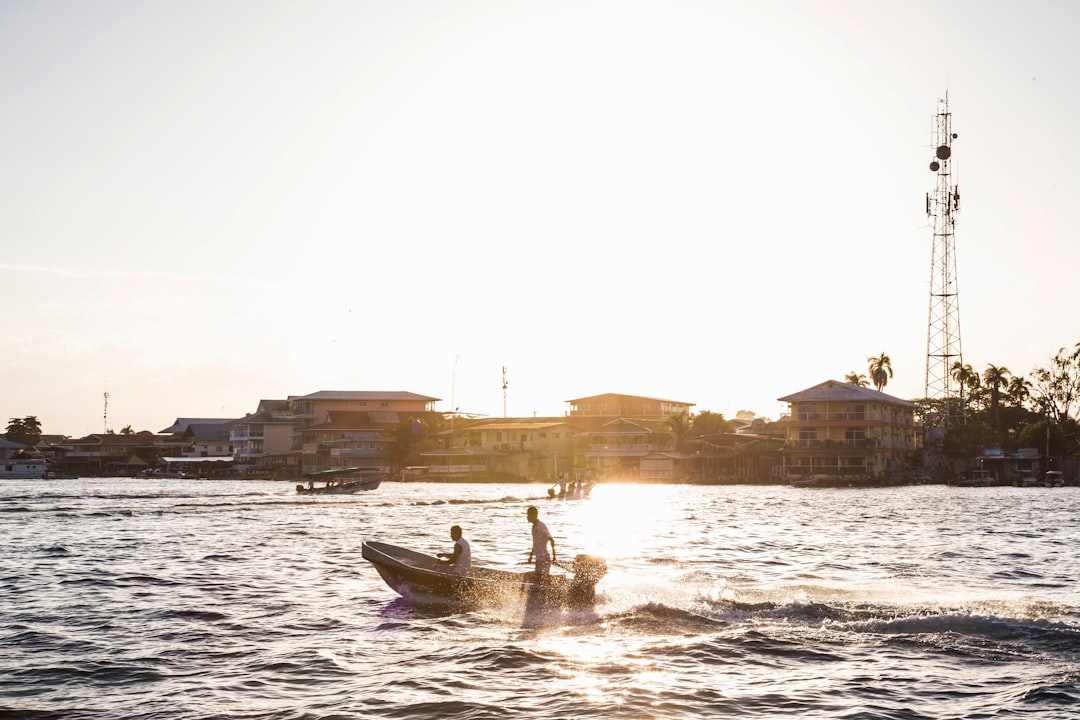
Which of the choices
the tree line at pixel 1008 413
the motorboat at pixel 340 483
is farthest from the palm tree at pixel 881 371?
the motorboat at pixel 340 483

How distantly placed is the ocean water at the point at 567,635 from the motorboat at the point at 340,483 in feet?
146

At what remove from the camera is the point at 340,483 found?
89.1 m

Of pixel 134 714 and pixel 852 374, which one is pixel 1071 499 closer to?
pixel 852 374

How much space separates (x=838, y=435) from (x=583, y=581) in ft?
300

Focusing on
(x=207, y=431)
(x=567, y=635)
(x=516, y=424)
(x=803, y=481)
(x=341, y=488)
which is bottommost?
(x=341, y=488)

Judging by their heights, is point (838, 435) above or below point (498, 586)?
above

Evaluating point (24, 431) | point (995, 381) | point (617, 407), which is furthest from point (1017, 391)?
point (24, 431)

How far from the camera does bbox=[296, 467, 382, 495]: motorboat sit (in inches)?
3447

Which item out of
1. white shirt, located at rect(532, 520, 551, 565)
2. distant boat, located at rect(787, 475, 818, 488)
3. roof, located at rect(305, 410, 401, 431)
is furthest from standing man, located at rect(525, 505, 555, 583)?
roof, located at rect(305, 410, 401, 431)

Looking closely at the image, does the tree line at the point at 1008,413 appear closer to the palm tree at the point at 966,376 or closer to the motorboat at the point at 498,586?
the palm tree at the point at 966,376

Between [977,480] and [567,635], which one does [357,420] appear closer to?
[977,480]

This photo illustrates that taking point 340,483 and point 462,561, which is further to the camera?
point 340,483

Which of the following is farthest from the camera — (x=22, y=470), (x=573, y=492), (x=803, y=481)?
(x=22, y=470)

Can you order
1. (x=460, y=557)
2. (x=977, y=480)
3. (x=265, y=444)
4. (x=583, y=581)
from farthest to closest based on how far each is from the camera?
(x=265, y=444)
(x=977, y=480)
(x=460, y=557)
(x=583, y=581)
